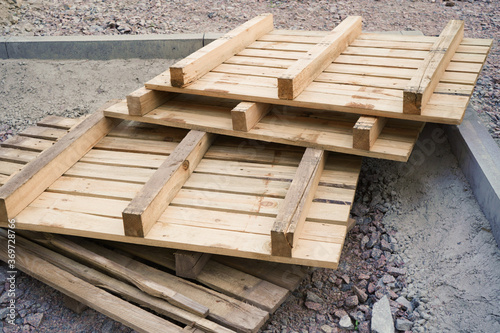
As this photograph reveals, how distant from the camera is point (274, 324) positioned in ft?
9.57

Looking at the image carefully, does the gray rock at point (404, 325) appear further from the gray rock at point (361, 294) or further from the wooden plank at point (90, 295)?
the wooden plank at point (90, 295)

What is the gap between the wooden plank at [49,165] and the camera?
10.4 ft

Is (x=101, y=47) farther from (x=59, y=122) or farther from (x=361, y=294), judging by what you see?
(x=361, y=294)

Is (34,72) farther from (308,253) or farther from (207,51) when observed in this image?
(308,253)

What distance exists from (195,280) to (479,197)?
6.35 ft

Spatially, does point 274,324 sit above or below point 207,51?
below

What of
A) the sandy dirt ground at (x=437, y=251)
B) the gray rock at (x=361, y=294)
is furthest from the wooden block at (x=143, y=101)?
the gray rock at (x=361, y=294)

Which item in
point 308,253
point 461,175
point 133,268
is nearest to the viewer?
point 308,253

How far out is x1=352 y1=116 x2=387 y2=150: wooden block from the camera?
10.4 feet

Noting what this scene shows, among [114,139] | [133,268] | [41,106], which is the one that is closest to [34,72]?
[41,106]

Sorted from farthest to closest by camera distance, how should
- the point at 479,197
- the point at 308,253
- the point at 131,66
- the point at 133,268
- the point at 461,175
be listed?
the point at 131,66 < the point at 461,175 < the point at 479,197 < the point at 133,268 < the point at 308,253

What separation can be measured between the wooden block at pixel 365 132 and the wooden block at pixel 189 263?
117cm

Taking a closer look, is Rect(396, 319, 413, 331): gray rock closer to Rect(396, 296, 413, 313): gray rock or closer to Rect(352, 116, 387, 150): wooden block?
Rect(396, 296, 413, 313): gray rock

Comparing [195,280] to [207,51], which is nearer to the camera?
[195,280]
